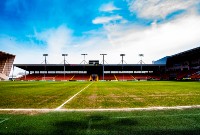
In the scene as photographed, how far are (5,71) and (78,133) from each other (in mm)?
92498

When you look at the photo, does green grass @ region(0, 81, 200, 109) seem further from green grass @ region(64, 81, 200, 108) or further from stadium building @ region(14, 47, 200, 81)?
stadium building @ region(14, 47, 200, 81)

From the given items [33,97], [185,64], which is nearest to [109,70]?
[185,64]

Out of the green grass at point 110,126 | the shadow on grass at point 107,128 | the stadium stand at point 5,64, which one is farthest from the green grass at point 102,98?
the stadium stand at point 5,64

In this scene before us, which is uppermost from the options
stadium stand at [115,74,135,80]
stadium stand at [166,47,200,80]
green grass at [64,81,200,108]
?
stadium stand at [166,47,200,80]

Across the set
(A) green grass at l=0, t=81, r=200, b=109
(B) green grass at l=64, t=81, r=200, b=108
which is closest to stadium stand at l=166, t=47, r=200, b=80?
(B) green grass at l=64, t=81, r=200, b=108

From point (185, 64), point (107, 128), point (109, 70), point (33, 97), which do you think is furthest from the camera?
point (109, 70)

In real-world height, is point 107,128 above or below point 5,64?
below

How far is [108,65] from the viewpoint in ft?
253

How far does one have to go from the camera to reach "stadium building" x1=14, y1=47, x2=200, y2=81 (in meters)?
71.1

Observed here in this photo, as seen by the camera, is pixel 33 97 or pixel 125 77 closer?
pixel 33 97

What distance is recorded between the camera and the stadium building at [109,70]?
7107 centimetres

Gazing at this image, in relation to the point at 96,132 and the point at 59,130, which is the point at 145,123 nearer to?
the point at 96,132

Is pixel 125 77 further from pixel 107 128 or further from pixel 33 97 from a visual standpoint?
pixel 107 128

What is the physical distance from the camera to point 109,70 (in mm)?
86688
